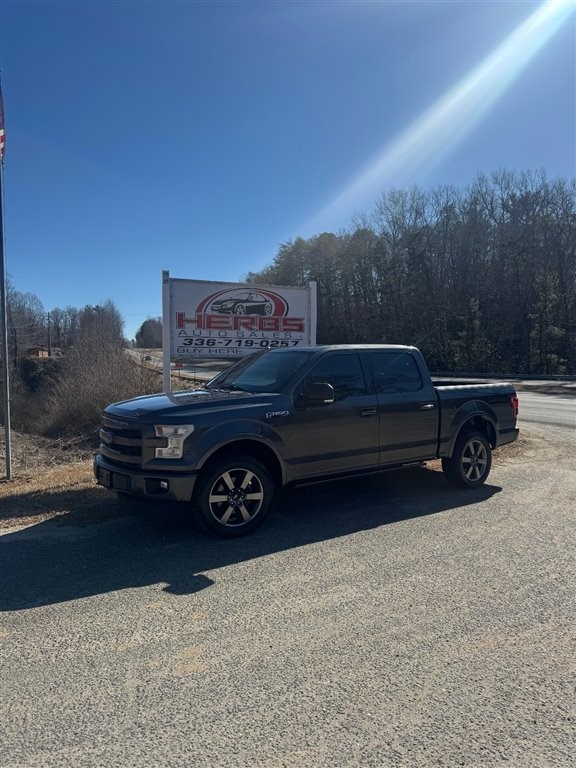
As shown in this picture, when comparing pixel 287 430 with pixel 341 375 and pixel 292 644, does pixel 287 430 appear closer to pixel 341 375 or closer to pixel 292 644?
pixel 341 375

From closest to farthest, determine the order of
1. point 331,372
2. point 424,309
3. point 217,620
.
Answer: point 217,620 < point 331,372 < point 424,309

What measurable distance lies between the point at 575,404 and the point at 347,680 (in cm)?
1766

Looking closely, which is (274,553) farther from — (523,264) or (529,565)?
(523,264)

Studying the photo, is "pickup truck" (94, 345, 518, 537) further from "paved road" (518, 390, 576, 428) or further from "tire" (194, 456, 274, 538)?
"paved road" (518, 390, 576, 428)

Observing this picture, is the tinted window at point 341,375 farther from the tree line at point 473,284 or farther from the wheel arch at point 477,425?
the tree line at point 473,284

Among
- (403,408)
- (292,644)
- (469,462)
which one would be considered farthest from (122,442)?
(469,462)

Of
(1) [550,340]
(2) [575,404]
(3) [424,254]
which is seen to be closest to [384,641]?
(2) [575,404]

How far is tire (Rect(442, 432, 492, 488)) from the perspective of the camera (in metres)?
6.95

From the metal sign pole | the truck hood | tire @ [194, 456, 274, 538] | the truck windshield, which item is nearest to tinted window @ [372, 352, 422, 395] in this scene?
the truck windshield

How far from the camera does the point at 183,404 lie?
17.3 feet

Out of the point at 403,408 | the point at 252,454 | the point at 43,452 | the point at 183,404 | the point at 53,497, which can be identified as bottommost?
the point at 43,452

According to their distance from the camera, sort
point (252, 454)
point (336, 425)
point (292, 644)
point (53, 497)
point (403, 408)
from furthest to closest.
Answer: point (53, 497) → point (403, 408) → point (336, 425) → point (252, 454) → point (292, 644)

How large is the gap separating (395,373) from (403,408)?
47 centimetres

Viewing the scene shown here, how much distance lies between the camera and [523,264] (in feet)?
140
